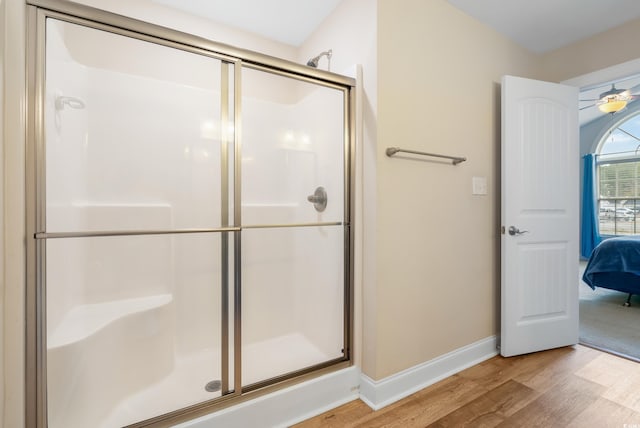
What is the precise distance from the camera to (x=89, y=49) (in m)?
1.36

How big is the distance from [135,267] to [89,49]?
108 centimetres

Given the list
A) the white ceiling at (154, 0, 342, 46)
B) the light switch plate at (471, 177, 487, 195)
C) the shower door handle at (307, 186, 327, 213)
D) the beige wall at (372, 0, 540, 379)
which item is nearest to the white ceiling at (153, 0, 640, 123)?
the white ceiling at (154, 0, 342, 46)

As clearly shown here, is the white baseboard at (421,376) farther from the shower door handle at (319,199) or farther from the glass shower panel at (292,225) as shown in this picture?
the shower door handle at (319,199)

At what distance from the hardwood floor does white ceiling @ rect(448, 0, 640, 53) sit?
2.32 meters

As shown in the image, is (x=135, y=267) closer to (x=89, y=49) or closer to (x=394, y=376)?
(x=89, y=49)

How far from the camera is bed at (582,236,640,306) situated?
300 cm

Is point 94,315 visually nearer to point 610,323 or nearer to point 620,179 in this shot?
point 610,323

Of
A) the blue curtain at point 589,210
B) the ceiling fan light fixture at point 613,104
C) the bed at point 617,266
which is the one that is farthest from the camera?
the blue curtain at point 589,210

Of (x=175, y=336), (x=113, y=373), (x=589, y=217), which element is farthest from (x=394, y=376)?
(x=589, y=217)

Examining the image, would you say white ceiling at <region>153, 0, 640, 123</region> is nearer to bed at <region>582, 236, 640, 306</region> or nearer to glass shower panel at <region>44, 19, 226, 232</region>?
A: glass shower panel at <region>44, 19, 226, 232</region>

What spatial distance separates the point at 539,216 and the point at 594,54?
4.23 feet

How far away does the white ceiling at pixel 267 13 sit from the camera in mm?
1902

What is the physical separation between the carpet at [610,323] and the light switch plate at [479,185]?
1.47m

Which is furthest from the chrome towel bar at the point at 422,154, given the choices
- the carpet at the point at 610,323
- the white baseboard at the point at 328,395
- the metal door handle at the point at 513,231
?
the carpet at the point at 610,323
